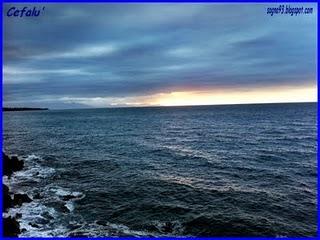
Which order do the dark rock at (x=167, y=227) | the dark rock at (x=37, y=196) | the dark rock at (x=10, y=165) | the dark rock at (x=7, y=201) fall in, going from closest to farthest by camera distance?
1. the dark rock at (x=167, y=227)
2. the dark rock at (x=7, y=201)
3. the dark rock at (x=37, y=196)
4. the dark rock at (x=10, y=165)

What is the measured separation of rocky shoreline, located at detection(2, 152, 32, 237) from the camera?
21119 mm

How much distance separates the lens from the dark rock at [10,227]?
2075cm

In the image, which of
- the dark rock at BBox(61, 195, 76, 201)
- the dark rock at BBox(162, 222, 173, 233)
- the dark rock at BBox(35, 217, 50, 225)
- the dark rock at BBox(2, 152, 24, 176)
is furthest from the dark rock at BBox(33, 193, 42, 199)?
the dark rock at BBox(162, 222, 173, 233)

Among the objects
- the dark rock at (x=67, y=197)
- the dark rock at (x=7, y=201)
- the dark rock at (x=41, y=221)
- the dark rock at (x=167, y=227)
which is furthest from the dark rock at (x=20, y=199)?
the dark rock at (x=167, y=227)

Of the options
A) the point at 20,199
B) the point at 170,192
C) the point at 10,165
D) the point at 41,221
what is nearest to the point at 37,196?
the point at 20,199

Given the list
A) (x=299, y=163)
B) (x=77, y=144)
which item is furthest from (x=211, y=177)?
(x=77, y=144)

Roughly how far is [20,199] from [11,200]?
695mm

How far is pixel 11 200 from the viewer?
27.0 meters

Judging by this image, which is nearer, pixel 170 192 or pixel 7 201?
pixel 7 201

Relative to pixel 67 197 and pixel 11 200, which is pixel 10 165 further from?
pixel 67 197

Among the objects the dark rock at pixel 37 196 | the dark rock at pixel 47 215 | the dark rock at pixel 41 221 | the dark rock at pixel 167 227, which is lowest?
the dark rock at pixel 167 227

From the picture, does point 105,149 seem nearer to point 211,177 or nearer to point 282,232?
point 211,177

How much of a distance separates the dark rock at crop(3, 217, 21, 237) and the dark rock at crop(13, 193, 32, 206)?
471cm

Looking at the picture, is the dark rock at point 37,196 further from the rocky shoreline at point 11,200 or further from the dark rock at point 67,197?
the dark rock at point 67,197
